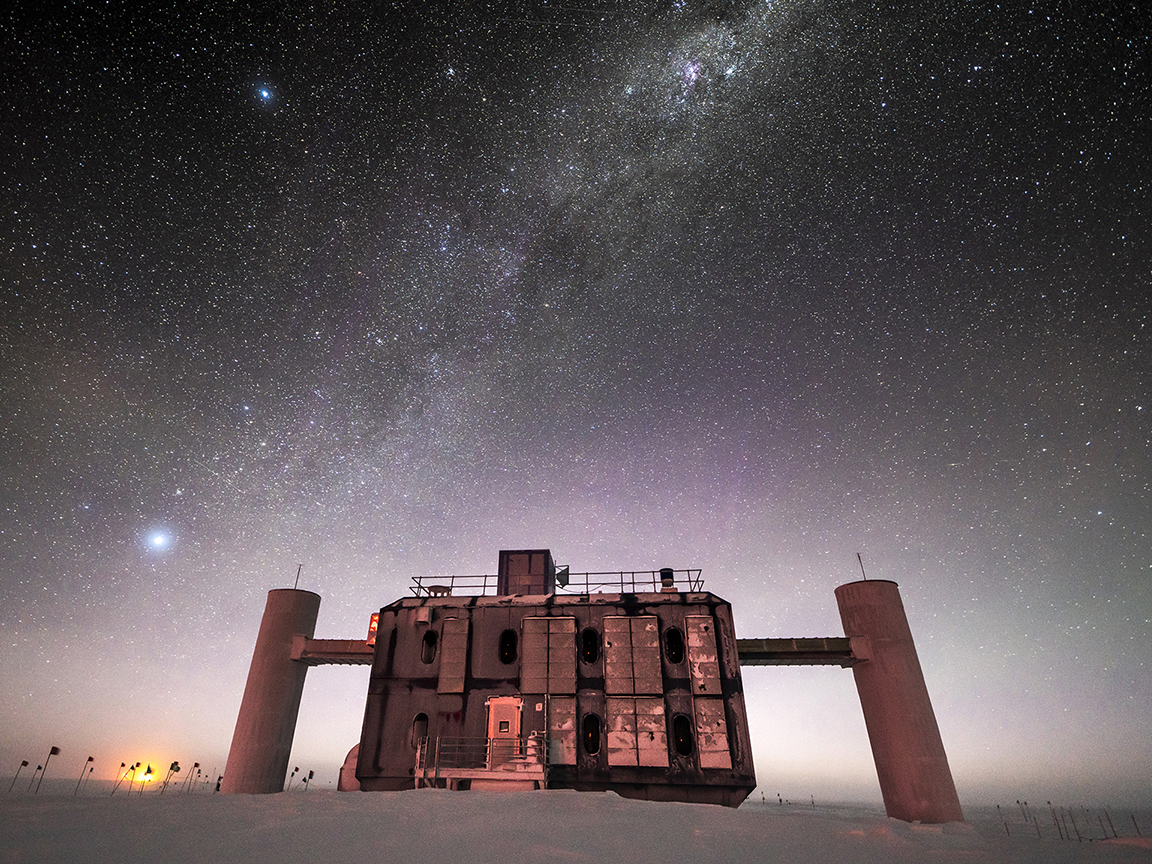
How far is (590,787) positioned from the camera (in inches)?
866

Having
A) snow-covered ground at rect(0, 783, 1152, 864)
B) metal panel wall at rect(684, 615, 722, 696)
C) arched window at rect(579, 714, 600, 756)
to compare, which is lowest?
snow-covered ground at rect(0, 783, 1152, 864)

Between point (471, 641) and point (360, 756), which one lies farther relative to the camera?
point (471, 641)

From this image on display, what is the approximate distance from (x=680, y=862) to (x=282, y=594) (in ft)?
88.0

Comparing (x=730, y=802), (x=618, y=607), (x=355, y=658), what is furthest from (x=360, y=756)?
(x=730, y=802)

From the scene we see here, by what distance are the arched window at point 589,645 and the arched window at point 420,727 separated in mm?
7220

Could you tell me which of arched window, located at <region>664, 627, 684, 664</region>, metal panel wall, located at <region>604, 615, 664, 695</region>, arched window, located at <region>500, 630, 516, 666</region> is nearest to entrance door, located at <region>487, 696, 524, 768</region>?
arched window, located at <region>500, 630, 516, 666</region>

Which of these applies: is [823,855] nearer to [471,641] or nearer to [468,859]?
[468,859]

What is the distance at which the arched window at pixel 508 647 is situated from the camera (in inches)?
994

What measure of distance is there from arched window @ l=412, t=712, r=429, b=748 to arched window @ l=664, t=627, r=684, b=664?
10804 mm

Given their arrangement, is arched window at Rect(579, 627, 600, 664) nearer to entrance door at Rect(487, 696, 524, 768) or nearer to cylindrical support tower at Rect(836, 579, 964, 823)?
entrance door at Rect(487, 696, 524, 768)

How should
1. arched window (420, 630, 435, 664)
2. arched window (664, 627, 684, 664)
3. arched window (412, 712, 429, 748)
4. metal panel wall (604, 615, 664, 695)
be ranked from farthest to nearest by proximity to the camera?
arched window (420, 630, 435, 664) → arched window (664, 627, 684, 664) → arched window (412, 712, 429, 748) → metal panel wall (604, 615, 664, 695)

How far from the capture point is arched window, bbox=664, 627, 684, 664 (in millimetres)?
24531

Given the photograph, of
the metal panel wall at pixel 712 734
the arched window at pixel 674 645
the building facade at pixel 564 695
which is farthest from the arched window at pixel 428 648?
the metal panel wall at pixel 712 734

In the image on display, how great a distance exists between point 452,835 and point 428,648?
16.8 metres
